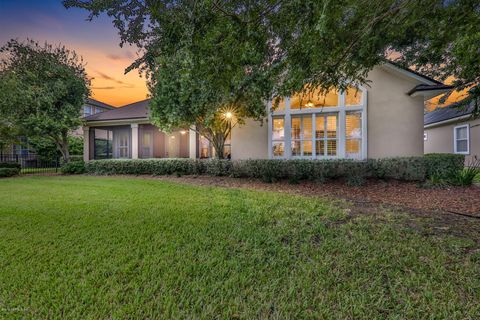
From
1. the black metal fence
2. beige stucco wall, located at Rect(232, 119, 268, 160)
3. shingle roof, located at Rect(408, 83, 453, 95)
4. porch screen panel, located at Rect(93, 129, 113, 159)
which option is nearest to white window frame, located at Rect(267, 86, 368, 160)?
beige stucco wall, located at Rect(232, 119, 268, 160)

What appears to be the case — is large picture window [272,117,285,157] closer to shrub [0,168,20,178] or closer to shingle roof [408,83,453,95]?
shingle roof [408,83,453,95]

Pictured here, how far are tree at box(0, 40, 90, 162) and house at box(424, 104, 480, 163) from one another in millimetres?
20864

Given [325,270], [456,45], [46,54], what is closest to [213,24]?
[456,45]

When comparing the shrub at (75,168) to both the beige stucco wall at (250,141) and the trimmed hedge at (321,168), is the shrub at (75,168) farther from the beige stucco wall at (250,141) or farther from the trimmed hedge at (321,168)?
the beige stucco wall at (250,141)

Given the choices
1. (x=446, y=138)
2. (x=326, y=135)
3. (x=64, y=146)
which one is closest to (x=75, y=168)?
(x=64, y=146)

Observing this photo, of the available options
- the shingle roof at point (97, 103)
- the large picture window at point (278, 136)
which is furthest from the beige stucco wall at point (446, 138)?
the shingle roof at point (97, 103)

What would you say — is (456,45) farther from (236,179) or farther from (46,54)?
(46,54)

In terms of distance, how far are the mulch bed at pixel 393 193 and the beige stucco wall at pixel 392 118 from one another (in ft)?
6.34

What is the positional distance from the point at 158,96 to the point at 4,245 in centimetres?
718

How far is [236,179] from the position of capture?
31.4ft

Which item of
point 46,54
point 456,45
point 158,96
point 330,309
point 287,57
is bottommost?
point 330,309

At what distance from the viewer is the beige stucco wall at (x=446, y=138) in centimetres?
1239

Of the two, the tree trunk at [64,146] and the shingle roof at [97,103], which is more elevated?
the shingle roof at [97,103]

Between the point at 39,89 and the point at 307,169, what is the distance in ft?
48.1
